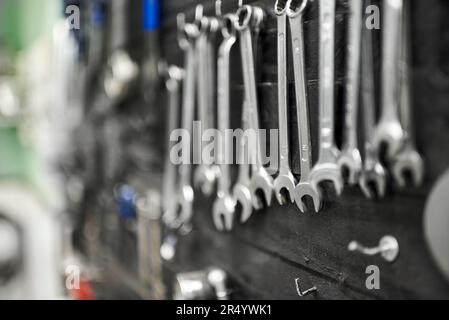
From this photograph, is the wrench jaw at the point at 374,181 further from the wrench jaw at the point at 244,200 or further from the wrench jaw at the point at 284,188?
the wrench jaw at the point at 244,200

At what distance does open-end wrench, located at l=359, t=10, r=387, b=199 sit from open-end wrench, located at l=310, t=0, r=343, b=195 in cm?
5

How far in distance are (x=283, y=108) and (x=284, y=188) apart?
0.11m

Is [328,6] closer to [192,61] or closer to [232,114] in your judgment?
[232,114]

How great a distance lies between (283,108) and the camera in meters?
0.75

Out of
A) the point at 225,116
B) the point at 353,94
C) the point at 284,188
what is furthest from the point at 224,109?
the point at 353,94

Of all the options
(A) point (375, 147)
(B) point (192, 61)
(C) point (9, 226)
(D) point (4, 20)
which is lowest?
(C) point (9, 226)

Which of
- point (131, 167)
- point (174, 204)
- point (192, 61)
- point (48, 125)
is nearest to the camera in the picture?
point (192, 61)

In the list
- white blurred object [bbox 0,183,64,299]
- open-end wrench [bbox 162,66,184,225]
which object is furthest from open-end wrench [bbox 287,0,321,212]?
white blurred object [bbox 0,183,64,299]

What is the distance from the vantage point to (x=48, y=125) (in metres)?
2.28

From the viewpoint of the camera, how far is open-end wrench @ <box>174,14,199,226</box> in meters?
1.04

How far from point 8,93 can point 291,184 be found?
88.0 inches
